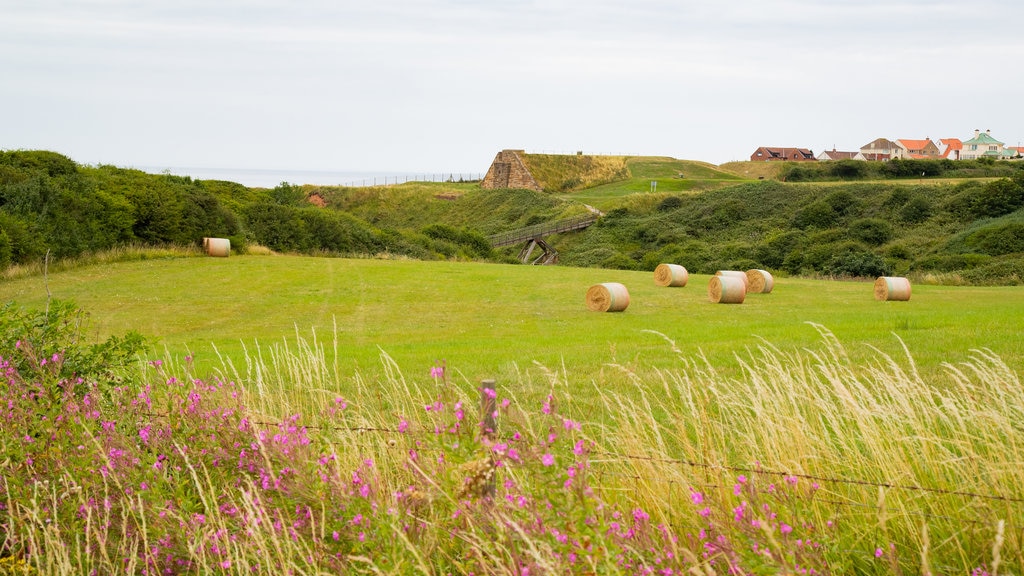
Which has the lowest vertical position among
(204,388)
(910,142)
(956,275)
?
(956,275)

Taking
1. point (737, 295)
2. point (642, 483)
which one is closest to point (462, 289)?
point (737, 295)

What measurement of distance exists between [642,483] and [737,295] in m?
17.5

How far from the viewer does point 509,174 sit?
85500 millimetres

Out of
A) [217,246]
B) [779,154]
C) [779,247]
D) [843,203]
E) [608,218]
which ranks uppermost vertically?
[779,154]

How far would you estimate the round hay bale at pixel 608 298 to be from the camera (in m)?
19.9

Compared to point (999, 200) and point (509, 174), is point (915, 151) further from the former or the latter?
point (999, 200)

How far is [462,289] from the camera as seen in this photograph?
939 inches

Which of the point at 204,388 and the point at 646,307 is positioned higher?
the point at 204,388

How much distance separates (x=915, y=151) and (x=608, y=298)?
112439 mm

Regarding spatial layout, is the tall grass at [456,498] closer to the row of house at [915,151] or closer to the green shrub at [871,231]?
the green shrub at [871,231]

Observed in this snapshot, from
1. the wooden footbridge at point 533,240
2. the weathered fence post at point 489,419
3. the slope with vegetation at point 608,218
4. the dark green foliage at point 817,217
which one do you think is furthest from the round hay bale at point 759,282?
the dark green foliage at point 817,217

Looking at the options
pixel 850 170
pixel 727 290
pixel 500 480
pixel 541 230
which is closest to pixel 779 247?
pixel 541 230

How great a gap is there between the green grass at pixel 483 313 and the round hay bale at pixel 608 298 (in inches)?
10.9

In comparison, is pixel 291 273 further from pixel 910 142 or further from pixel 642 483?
pixel 910 142
